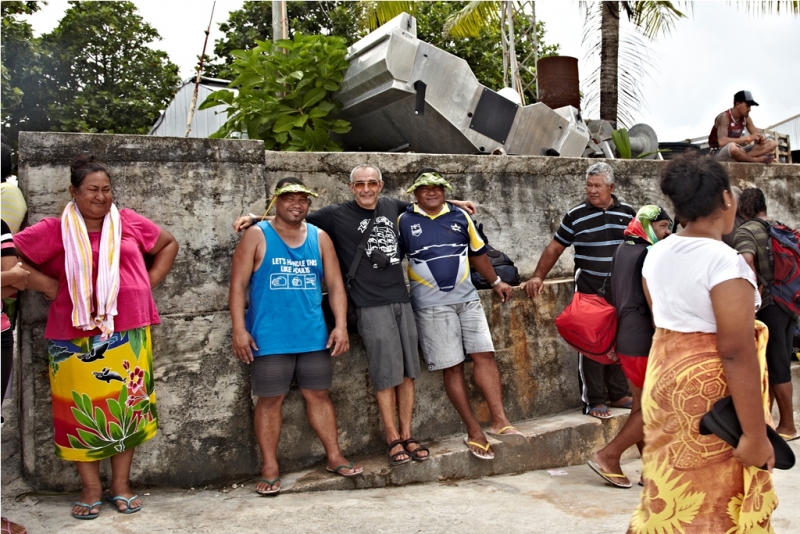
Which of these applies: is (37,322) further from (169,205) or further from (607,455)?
(607,455)

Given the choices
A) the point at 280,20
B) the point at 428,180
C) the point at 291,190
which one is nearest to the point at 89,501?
the point at 291,190

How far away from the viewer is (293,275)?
13.3 feet

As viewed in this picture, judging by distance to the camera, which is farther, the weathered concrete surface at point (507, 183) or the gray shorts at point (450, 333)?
the weathered concrete surface at point (507, 183)

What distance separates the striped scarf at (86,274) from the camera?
11.5 ft

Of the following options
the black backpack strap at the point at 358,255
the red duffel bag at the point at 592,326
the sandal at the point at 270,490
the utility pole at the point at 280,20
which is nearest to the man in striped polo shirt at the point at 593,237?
the red duffel bag at the point at 592,326

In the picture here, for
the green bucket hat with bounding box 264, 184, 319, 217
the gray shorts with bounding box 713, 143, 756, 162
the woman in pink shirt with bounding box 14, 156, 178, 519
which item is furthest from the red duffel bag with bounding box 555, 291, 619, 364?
the gray shorts with bounding box 713, 143, 756, 162

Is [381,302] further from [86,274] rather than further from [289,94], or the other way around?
[289,94]

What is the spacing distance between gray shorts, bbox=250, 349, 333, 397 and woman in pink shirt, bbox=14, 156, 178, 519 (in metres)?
0.60

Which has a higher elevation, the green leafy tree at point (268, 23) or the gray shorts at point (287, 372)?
the green leafy tree at point (268, 23)

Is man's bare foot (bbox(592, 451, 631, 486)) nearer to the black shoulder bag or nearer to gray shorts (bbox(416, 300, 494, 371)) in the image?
gray shorts (bbox(416, 300, 494, 371))

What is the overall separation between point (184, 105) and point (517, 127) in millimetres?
8022

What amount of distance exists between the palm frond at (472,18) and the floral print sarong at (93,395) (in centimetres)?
1102

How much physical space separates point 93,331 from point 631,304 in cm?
272

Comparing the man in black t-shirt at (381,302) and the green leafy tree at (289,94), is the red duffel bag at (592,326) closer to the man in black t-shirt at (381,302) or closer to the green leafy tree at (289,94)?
the man in black t-shirt at (381,302)
